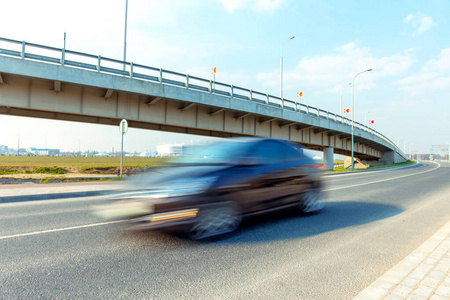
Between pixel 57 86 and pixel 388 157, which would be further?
pixel 388 157

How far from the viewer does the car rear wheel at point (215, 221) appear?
414 centimetres

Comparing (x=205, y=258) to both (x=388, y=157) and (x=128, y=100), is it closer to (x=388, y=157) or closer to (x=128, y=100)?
(x=128, y=100)

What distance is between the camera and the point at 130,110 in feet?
57.3

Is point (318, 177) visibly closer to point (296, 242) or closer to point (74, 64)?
point (296, 242)

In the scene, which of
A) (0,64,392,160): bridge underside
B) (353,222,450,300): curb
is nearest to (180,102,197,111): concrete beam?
(0,64,392,160): bridge underside

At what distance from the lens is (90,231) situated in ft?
15.6

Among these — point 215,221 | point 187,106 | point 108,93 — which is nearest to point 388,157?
point 187,106

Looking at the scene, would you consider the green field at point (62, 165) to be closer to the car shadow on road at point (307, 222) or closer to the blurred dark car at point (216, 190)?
the blurred dark car at point (216, 190)

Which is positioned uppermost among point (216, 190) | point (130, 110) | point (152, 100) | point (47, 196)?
point (152, 100)

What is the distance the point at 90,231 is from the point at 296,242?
11.3 feet

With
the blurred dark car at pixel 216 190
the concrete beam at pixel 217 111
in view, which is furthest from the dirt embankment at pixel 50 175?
the blurred dark car at pixel 216 190

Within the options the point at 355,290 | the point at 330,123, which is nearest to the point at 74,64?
the point at 355,290

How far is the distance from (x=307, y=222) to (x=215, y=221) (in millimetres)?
2240

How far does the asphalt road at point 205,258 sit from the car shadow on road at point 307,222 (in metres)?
0.02
